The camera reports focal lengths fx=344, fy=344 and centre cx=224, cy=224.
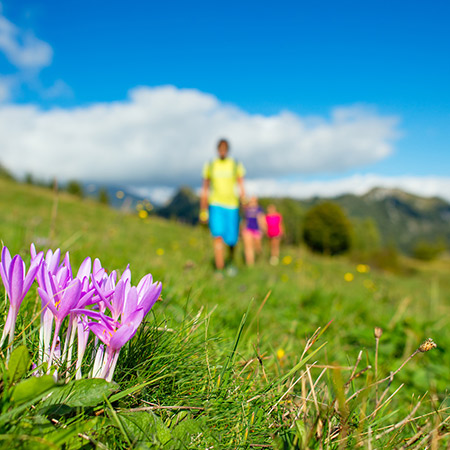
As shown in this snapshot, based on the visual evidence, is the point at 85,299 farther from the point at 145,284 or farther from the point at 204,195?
the point at 204,195

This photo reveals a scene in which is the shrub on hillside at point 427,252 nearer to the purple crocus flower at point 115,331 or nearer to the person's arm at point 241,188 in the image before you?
the person's arm at point 241,188

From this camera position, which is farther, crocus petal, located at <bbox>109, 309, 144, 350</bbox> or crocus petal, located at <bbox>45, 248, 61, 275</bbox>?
crocus petal, located at <bbox>45, 248, 61, 275</bbox>

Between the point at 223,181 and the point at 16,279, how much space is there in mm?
6674

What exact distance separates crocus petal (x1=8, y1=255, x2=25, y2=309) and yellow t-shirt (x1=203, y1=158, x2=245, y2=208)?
21.7 feet

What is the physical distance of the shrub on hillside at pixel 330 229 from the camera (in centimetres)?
6762

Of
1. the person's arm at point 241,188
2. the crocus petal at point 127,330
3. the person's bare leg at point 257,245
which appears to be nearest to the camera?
the crocus petal at point 127,330

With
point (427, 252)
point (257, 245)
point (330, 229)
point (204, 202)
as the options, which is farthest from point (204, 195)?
point (427, 252)

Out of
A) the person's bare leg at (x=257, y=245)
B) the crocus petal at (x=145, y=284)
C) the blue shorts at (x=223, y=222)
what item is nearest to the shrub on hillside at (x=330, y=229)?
the person's bare leg at (x=257, y=245)

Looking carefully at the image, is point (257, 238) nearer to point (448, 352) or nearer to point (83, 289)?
point (448, 352)

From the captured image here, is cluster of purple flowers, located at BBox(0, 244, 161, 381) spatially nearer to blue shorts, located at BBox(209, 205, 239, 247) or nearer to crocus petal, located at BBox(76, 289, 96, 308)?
crocus petal, located at BBox(76, 289, 96, 308)

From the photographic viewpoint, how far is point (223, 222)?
7.60 meters

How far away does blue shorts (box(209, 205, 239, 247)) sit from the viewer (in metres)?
7.52

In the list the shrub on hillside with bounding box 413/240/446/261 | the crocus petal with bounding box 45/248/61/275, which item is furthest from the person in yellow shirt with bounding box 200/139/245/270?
the shrub on hillside with bounding box 413/240/446/261

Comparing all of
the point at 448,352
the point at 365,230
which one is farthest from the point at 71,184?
the point at 448,352
